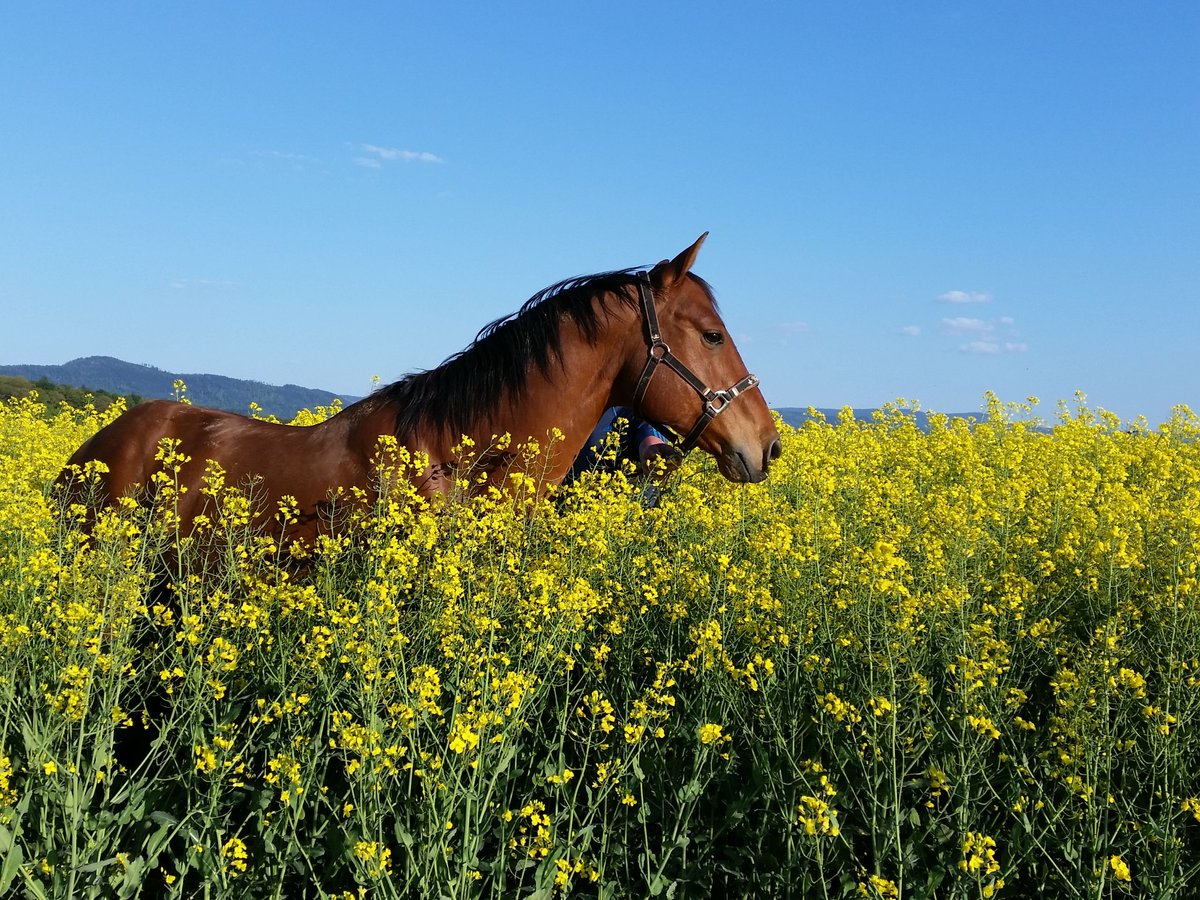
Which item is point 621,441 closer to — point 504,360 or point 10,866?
point 504,360

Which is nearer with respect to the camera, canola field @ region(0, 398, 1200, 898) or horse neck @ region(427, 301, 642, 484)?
canola field @ region(0, 398, 1200, 898)

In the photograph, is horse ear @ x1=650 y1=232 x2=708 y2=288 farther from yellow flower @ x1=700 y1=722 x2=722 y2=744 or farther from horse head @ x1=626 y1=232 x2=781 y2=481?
yellow flower @ x1=700 y1=722 x2=722 y2=744

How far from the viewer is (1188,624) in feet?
10.7

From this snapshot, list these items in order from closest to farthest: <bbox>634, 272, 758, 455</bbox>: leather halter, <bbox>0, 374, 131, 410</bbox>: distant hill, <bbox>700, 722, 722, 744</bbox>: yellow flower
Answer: <bbox>700, 722, 722, 744</bbox>: yellow flower, <bbox>634, 272, 758, 455</bbox>: leather halter, <bbox>0, 374, 131, 410</bbox>: distant hill

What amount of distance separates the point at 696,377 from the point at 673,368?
0.13 metres

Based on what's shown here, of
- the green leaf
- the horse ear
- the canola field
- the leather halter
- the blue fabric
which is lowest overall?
the green leaf

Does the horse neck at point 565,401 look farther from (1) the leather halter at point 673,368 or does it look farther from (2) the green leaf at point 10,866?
(2) the green leaf at point 10,866

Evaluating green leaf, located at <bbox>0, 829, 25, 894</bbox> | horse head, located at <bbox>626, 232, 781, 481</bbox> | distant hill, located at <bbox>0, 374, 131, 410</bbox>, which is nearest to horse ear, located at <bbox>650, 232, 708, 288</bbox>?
horse head, located at <bbox>626, 232, 781, 481</bbox>

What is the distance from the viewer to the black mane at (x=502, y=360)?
430 cm

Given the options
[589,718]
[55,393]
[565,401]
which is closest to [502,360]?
[565,401]

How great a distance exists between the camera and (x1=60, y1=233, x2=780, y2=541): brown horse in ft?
14.1

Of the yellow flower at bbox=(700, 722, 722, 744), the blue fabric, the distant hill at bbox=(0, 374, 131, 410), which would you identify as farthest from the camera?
the distant hill at bbox=(0, 374, 131, 410)

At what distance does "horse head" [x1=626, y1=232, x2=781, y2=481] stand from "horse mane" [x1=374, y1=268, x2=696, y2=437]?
18 centimetres

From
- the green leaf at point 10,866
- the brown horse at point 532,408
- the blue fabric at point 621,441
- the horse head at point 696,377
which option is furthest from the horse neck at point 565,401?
the green leaf at point 10,866
